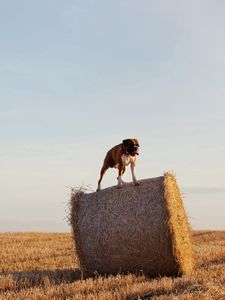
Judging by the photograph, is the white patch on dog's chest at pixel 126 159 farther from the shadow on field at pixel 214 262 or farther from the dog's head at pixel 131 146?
the shadow on field at pixel 214 262

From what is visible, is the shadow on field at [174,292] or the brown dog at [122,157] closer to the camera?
the shadow on field at [174,292]

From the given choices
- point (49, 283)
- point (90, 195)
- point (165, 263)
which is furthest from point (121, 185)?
point (49, 283)

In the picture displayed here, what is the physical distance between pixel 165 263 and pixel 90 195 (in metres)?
2.01

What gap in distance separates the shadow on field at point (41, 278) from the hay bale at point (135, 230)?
1.53 ft

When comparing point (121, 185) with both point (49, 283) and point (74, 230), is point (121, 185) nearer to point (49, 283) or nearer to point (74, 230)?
point (74, 230)

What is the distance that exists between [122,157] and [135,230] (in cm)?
139

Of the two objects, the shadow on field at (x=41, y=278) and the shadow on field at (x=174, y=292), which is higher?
the shadow on field at (x=41, y=278)

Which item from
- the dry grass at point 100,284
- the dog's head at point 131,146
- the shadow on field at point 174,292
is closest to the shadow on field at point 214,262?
the dry grass at point 100,284

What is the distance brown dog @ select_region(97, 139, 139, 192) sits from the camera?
998 cm

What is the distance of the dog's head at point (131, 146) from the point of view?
9.95 m

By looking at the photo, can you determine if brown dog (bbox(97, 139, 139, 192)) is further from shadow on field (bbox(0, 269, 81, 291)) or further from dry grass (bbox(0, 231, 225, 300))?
dry grass (bbox(0, 231, 225, 300))

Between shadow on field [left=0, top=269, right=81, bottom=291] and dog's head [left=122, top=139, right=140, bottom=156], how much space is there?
8.41 ft

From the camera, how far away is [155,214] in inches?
400

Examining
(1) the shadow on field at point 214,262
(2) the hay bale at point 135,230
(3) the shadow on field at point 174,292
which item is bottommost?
(3) the shadow on field at point 174,292
